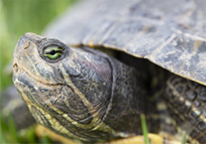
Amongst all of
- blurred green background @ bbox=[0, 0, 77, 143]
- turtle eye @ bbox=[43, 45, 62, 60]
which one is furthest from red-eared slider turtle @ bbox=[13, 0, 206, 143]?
blurred green background @ bbox=[0, 0, 77, 143]

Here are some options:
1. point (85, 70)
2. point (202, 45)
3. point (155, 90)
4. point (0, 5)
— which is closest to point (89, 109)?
point (85, 70)

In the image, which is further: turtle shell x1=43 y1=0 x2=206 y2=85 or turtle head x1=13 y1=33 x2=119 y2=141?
turtle shell x1=43 y1=0 x2=206 y2=85

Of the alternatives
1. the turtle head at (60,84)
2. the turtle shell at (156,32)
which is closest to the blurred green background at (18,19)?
the turtle shell at (156,32)

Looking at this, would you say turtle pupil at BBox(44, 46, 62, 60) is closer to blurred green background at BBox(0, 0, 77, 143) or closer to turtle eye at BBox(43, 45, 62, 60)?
turtle eye at BBox(43, 45, 62, 60)

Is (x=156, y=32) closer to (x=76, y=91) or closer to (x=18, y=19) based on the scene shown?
(x=76, y=91)

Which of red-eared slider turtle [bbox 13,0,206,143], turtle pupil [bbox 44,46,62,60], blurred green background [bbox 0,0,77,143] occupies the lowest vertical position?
red-eared slider turtle [bbox 13,0,206,143]

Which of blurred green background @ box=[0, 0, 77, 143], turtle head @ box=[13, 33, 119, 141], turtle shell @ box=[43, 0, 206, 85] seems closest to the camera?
turtle head @ box=[13, 33, 119, 141]

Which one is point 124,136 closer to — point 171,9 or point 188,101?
point 188,101
